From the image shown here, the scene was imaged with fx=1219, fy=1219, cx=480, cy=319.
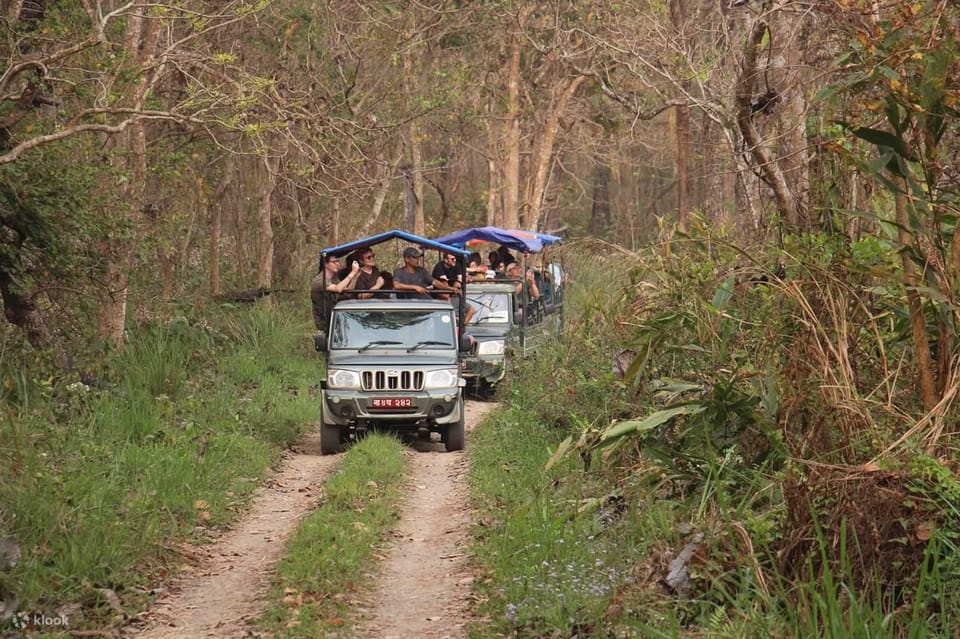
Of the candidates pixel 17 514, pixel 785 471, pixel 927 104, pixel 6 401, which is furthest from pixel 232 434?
pixel 927 104

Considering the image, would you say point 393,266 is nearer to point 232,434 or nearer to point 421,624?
point 232,434

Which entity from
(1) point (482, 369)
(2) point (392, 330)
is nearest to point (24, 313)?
(2) point (392, 330)

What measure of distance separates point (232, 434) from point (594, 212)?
41.4 metres

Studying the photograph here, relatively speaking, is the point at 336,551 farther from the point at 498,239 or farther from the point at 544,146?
the point at 544,146

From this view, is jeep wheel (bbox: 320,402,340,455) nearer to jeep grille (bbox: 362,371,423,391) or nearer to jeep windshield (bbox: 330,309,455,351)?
jeep grille (bbox: 362,371,423,391)

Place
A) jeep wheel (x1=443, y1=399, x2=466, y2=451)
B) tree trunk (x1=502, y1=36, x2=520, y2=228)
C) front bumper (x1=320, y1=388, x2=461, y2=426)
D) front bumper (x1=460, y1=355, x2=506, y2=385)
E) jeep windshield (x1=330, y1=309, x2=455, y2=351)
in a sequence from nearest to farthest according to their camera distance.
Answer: front bumper (x1=320, y1=388, x2=461, y2=426)
jeep wheel (x1=443, y1=399, x2=466, y2=451)
jeep windshield (x1=330, y1=309, x2=455, y2=351)
front bumper (x1=460, y1=355, x2=506, y2=385)
tree trunk (x1=502, y1=36, x2=520, y2=228)

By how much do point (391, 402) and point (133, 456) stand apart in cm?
379

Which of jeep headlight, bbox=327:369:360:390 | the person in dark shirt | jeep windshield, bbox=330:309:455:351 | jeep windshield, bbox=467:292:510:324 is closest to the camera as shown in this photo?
jeep headlight, bbox=327:369:360:390

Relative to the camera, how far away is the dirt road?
7.35m

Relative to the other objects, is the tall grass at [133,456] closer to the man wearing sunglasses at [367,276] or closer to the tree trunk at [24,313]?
the tree trunk at [24,313]

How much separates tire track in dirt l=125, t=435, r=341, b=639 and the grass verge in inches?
7.3

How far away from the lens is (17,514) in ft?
26.8

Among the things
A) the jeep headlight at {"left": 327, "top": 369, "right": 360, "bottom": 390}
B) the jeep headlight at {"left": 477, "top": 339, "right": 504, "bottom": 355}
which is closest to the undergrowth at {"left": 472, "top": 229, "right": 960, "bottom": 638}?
the jeep headlight at {"left": 327, "top": 369, "right": 360, "bottom": 390}

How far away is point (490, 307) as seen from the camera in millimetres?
20312
